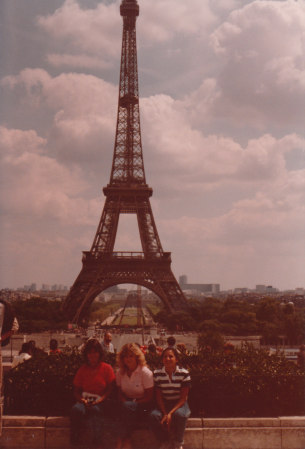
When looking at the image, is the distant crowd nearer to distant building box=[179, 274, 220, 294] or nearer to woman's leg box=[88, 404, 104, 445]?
woman's leg box=[88, 404, 104, 445]

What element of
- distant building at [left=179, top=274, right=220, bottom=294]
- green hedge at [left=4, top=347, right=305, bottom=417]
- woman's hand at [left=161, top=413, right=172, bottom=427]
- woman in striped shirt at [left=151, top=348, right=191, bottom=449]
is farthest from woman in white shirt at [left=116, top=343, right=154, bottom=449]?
distant building at [left=179, top=274, right=220, bottom=294]

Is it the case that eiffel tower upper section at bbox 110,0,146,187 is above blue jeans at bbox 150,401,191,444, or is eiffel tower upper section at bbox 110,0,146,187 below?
above

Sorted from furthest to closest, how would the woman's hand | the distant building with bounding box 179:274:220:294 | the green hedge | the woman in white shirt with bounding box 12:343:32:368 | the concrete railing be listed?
the distant building with bounding box 179:274:220:294, the woman in white shirt with bounding box 12:343:32:368, the green hedge, the concrete railing, the woman's hand

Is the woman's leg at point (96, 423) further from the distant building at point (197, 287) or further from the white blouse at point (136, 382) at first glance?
the distant building at point (197, 287)

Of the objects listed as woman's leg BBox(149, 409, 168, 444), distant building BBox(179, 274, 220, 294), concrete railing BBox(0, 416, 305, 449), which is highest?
distant building BBox(179, 274, 220, 294)

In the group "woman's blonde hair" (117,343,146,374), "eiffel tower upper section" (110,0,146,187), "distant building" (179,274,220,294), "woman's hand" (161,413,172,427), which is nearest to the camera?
"woman's hand" (161,413,172,427)

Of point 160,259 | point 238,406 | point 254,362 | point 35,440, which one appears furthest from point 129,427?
point 160,259

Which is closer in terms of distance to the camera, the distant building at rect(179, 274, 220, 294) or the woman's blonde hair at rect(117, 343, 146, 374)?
the woman's blonde hair at rect(117, 343, 146, 374)

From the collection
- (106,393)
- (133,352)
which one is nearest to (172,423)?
(106,393)
